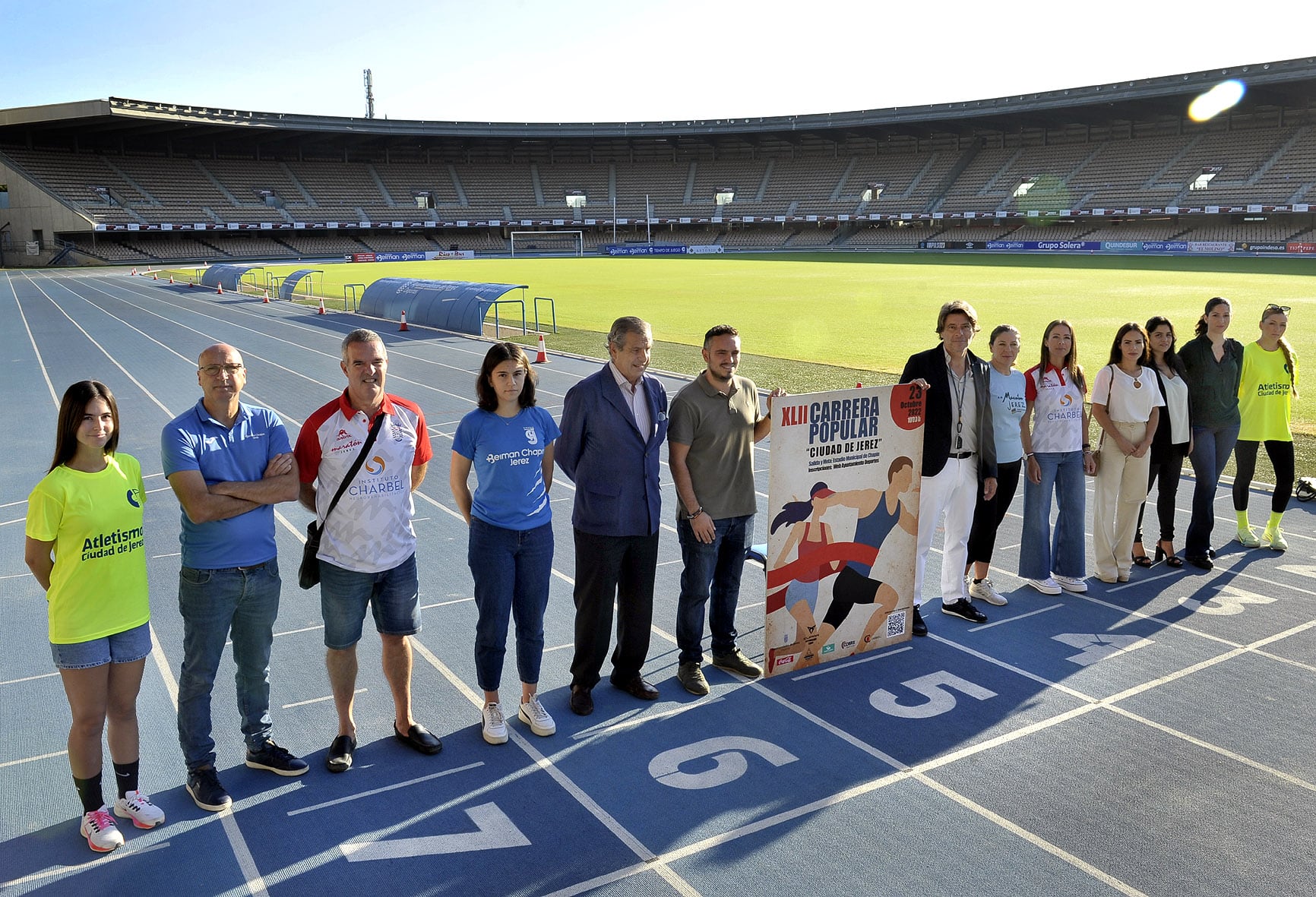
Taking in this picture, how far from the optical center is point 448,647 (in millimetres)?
6094

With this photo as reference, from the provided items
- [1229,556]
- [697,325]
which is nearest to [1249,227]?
[697,325]

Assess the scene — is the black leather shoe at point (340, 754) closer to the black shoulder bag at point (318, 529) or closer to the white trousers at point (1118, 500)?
the black shoulder bag at point (318, 529)

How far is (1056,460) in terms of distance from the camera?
6.89m

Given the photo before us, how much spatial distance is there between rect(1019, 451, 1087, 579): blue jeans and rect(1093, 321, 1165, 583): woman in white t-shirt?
1.03 feet

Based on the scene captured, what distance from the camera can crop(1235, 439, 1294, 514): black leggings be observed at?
7.76m

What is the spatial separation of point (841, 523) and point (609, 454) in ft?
5.31

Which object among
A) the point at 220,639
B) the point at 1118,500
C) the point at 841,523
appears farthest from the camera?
the point at 1118,500

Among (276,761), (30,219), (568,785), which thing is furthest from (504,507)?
(30,219)

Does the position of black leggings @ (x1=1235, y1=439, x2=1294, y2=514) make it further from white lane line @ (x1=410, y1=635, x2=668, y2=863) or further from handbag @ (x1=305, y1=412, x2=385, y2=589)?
handbag @ (x1=305, y1=412, x2=385, y2=589)

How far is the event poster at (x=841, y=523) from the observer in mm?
5410

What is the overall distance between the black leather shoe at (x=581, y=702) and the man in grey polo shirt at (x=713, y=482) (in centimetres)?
60

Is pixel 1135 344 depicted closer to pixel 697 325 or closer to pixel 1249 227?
pixel 697 325

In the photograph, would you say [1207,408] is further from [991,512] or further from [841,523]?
[841,523]

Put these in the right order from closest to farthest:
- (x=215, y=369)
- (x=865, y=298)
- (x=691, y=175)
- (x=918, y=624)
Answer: (x=215, y=369) → (x=918, y=624) → (x=865, y=298) → (x=691, y=175)
